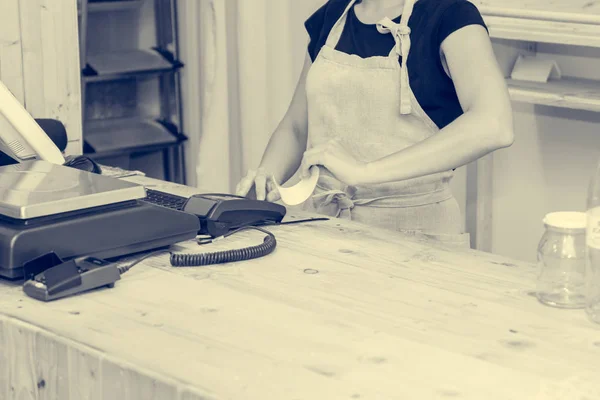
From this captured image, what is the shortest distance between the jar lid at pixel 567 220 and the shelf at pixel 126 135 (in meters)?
2.31

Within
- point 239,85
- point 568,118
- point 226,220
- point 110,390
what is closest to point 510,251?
point 568,118

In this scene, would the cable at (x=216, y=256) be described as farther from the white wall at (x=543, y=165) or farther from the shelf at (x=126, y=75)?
the shelf at (x=126, y=75)

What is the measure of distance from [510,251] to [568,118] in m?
0.50

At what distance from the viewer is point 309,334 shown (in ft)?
4.36

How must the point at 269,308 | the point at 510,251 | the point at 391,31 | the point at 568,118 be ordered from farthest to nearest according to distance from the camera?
the point at 510,251 < the point at 568,118 < the point at 391,31 < the point at 269,308

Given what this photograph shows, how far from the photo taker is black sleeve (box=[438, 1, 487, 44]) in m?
2.04

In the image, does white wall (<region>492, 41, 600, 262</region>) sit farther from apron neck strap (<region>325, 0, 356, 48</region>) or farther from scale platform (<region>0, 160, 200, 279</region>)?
scale platform (<region>0, 160, 200, 279</region>)

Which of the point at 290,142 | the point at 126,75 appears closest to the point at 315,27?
the point at 290,142

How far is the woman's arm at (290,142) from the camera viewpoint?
2.39 m

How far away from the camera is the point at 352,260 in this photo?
1675 millimetres

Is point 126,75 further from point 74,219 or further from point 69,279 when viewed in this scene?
point 69,279

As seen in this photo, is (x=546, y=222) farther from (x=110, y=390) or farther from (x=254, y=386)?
(x=110, y=390)

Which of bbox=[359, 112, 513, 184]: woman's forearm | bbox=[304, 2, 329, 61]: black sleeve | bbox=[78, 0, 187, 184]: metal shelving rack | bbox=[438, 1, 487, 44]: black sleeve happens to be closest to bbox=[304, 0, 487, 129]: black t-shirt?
bbox=[438, 1, 487, 44]: black sleeve

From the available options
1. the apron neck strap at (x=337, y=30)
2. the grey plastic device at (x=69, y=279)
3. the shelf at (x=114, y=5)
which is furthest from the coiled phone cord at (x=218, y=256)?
the shelf at (x=114, y=5)
